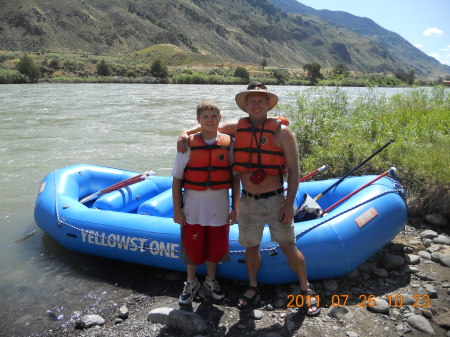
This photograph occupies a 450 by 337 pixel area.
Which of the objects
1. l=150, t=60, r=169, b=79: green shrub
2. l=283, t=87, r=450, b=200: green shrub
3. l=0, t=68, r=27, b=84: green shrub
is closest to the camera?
l=283, t=87, r=450, b=200: green shrub

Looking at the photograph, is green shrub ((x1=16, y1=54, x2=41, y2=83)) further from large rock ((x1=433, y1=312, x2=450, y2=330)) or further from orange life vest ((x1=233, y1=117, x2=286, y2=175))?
large rock ((x1=433, y1=312, x2=450, y2=330))

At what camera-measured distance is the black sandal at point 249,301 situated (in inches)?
117

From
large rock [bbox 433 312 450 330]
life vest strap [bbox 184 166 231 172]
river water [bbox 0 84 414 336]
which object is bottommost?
river water [bbox 0 84 414 336]

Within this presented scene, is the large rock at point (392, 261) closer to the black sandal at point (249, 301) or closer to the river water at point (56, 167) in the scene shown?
the black sandal at point (249, 301)

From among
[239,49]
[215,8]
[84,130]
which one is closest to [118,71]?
[84,130]

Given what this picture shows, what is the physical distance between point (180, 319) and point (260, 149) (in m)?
1.38

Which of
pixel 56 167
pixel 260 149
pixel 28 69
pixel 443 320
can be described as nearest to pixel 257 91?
pixel 260 149

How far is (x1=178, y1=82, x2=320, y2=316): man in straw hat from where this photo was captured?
251 cm

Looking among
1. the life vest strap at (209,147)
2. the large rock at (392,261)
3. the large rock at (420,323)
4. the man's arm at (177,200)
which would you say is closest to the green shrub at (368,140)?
Result: the large rock at (392,261)

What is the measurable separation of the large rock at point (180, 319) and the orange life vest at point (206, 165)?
0.95 metres

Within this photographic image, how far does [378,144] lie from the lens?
528 cm
